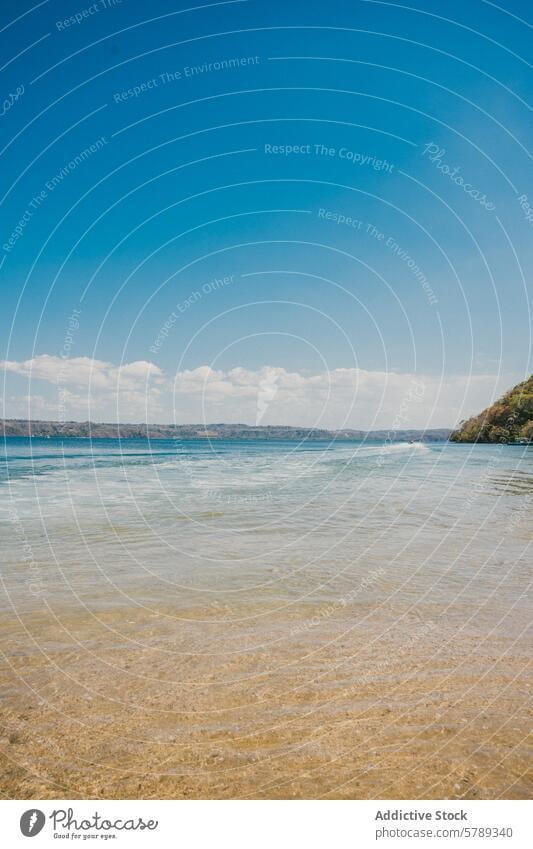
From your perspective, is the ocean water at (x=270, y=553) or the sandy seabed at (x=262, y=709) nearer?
the sandy seabed at (x=262, y=709)

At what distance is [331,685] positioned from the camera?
5719 mm

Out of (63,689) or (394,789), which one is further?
(63,689)

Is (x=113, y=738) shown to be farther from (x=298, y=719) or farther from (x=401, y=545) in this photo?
(x=401, y=545)

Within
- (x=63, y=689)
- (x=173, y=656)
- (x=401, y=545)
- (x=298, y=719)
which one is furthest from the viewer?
(x=401, y=545)

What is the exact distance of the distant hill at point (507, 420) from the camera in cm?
10325

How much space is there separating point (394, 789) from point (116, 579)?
7219 millimetres

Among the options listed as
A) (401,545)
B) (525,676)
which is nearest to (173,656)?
(525,676)
